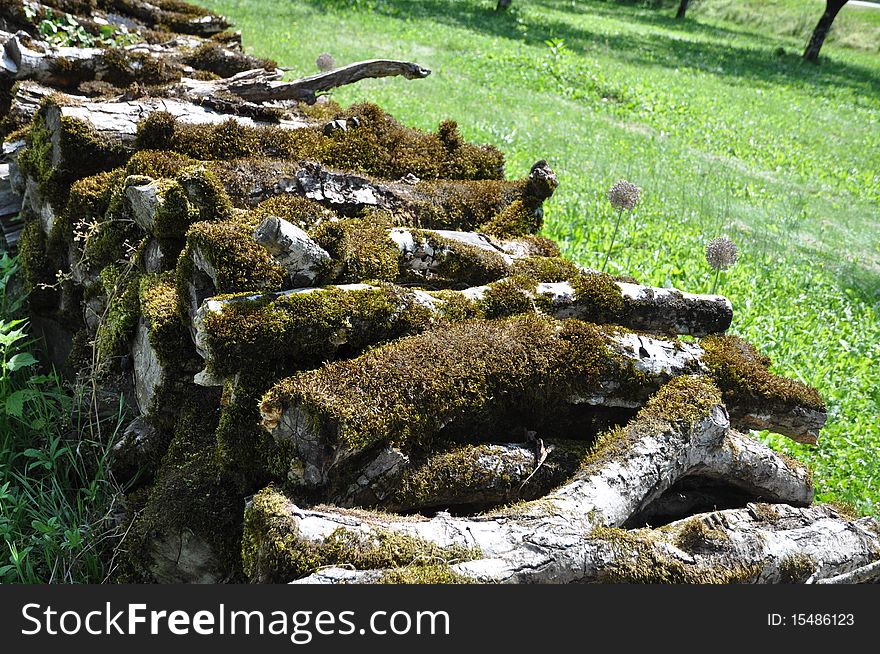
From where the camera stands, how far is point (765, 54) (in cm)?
3597

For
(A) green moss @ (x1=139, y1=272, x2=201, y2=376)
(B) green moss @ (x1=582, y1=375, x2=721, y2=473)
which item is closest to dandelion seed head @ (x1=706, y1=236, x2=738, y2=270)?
(B) green moss @ (x1=582, y1=375, x2=721, y2=473)

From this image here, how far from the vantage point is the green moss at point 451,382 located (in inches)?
147

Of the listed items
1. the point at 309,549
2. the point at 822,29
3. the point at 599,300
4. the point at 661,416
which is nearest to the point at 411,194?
the point at 599,300

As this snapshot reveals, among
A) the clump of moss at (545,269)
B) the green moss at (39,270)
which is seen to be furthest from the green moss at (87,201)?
the clump of moss at (545,269)

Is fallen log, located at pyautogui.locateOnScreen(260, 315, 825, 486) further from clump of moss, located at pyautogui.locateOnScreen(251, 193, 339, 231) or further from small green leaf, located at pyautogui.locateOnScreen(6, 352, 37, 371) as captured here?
small green leaf, located at pyautogui.locateOnScreen(6, 352, 37, 371)

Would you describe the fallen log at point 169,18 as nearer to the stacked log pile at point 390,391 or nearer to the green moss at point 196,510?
the stacked log pile at point 390,391

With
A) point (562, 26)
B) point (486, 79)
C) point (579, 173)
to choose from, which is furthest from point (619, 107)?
point (562, 26)

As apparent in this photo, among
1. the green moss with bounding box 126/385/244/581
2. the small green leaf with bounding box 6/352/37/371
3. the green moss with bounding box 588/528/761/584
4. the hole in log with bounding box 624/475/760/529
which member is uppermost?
the green moss with bounding box 588/528/761/584

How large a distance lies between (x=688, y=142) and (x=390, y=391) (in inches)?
656

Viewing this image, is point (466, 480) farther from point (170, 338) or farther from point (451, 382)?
point (170, 338)

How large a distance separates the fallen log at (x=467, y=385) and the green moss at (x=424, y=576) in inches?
26.4

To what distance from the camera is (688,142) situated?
18.6 meters

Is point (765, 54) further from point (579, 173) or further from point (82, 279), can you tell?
point (82, 279)

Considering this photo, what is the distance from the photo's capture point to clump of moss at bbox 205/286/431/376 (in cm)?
395
